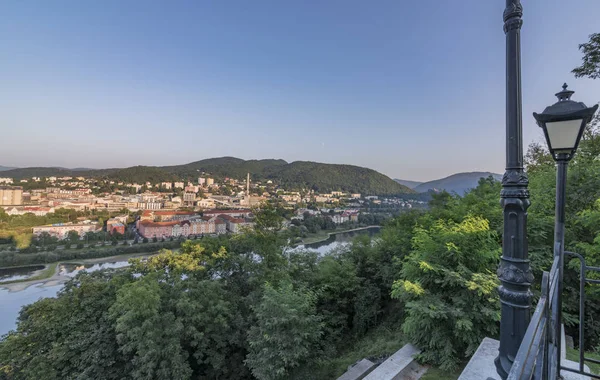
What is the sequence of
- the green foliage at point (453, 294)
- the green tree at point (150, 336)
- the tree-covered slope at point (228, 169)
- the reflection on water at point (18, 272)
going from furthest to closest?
1. the tree-covered slope at point (228, 169)
2. the reflection on water at point (18, 272)
3. the green tree at point (150, 336)
4. the green foliage at point (453, 294)

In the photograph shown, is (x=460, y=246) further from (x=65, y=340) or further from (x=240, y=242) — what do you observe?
(x=65, y=340)

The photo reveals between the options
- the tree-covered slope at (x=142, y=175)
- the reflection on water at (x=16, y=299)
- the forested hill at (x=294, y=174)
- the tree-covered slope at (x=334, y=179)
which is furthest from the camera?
the tree-covered slope at (x=334, y=179)

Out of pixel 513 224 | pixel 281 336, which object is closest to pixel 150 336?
pixel 281 336

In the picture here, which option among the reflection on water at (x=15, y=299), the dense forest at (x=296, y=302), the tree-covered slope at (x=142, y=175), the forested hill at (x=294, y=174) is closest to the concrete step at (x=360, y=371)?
the dense forest at (x=296, y=302)

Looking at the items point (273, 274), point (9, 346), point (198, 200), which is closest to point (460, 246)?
point (273, 274)

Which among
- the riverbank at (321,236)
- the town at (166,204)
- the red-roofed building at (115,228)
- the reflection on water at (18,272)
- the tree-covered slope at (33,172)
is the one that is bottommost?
the reflection on water at (18,272)

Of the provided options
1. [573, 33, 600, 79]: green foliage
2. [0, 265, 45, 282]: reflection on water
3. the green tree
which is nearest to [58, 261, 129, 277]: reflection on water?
[0, 265, 45, 282]: reflection on water

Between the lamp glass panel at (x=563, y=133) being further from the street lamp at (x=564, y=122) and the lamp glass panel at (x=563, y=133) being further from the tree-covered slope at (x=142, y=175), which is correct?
the tree-covered slope at (x=142, y=175)
